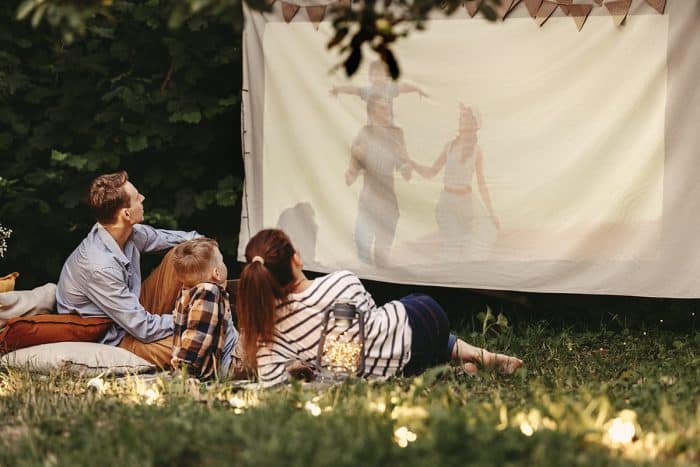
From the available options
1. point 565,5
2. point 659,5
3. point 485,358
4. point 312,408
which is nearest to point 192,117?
point 565,5

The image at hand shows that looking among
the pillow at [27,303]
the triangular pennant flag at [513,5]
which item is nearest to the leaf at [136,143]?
the pillow at [27,303]

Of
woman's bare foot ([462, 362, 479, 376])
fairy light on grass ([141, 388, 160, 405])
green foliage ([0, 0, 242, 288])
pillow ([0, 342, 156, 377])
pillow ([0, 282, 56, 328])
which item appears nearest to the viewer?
fairy light on grass ([141, 388, 160, 405])

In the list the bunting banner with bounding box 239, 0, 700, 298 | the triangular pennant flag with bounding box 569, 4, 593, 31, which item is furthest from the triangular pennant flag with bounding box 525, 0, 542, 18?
the triangular pennant flag with bounding box 569, 4, 593, 31

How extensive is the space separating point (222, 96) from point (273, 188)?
26.9 inches

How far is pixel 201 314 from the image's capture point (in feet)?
15.1

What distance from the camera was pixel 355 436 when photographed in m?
3.00

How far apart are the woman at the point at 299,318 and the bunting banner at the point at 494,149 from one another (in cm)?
115

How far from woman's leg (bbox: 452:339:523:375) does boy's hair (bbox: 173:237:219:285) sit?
1.15 m

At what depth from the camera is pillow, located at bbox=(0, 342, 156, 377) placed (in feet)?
15.4

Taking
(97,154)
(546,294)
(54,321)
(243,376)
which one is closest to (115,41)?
(97,154)

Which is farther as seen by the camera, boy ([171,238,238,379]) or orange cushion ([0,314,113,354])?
orange cushion ([0,314,113,354])

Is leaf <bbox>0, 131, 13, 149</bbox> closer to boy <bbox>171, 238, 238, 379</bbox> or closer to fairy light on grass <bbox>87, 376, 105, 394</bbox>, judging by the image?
boy <bbox>171, 238, 238, 379</bbox>

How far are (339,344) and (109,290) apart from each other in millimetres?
1278

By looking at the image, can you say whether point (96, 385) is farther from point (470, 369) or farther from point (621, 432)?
point (621, 432)
